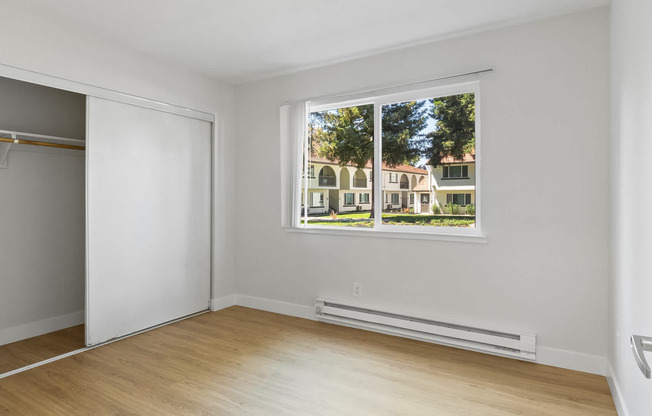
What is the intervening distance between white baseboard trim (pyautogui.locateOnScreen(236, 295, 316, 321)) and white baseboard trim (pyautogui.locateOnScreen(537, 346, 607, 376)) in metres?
2.03

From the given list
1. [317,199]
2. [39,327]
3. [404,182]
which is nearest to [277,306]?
[317,199]

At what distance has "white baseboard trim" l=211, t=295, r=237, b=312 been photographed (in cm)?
428

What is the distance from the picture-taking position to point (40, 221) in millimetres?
3549

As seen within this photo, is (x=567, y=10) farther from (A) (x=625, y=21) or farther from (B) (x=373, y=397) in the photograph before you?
→ (B) (x=373, y=397)

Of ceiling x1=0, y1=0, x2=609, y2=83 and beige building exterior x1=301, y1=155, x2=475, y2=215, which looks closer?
ceiling x1=0, y1=0, x2=609, y2=83

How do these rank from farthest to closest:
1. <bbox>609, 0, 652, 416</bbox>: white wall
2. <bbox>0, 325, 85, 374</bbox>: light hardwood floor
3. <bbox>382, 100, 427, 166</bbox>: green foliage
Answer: <bbox>382, 100, 427, 166</bbox>: green foliage
<bbox>0, 325, 85, 374</bbox>: light hardwood floor
<bbox>609, 0, 652, 416</bbox>: white wall

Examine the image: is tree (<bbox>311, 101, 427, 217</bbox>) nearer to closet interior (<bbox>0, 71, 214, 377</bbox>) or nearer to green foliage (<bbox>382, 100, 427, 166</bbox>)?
green foliage (<bbox>382, 100, 427, 166</bbox>)

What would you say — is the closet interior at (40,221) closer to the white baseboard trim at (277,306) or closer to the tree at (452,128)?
the white baseboard trim at (277,306)

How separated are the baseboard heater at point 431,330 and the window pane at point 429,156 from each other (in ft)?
2.76

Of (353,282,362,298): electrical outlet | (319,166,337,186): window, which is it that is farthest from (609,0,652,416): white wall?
(319,166,337,186): window

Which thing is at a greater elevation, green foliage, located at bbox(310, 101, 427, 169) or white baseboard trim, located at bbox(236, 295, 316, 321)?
green foliage, located at bbox(310, 101, 427, 169)

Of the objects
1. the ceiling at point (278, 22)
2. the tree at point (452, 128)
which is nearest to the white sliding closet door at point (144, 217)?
the ceiling at point (278, 22)

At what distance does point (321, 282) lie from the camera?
391 centimetres

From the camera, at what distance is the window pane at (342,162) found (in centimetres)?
376
